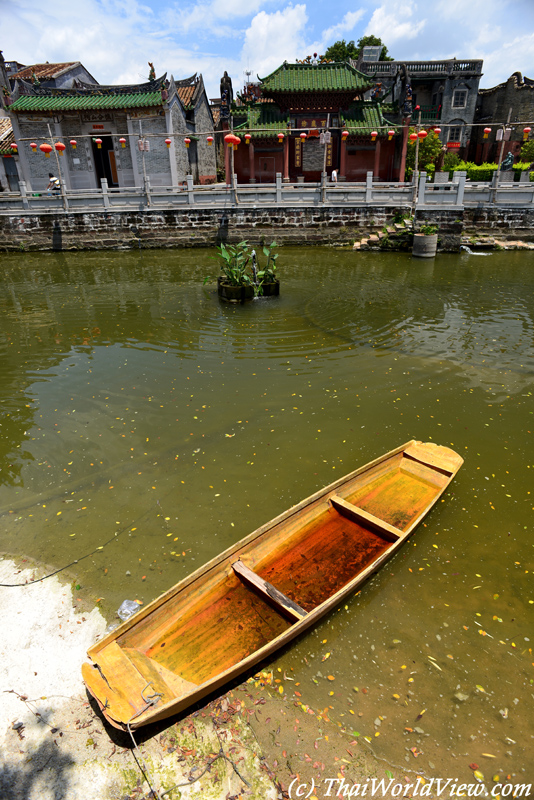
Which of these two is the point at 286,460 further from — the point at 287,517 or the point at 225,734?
the point at 225,734

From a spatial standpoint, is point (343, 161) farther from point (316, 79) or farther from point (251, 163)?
point (251, 163)

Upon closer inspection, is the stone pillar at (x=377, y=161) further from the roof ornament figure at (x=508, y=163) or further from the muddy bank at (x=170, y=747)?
the muddy bank at (x=170, y=747)

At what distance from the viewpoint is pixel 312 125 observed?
2758 centimetres

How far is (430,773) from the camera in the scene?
3285 millimetres

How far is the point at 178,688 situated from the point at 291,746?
973 mm

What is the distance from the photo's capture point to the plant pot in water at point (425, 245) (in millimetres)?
19922

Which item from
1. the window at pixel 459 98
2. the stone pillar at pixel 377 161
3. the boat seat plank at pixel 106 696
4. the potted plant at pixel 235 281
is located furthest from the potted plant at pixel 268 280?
the window at pixel 459 98

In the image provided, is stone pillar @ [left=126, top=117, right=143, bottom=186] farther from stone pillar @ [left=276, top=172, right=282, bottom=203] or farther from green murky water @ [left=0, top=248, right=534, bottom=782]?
green murky water @ [left=0, top=248, right=534, bottom=782]

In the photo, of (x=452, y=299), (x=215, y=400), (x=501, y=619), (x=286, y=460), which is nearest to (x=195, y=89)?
(x=452, y=299)

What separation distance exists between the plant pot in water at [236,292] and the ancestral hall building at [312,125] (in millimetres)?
16140

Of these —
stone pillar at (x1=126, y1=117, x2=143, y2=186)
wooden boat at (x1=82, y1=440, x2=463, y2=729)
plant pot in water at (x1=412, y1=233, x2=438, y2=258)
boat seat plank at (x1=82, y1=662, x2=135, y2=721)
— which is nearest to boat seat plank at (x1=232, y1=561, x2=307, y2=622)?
wooden boat at (x1=82, y1=440, x2=463, y2=729)

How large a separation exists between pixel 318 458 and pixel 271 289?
355 inches

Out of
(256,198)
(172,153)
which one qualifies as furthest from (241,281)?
(172,153)

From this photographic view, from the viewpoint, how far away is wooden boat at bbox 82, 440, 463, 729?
3.43 meters
